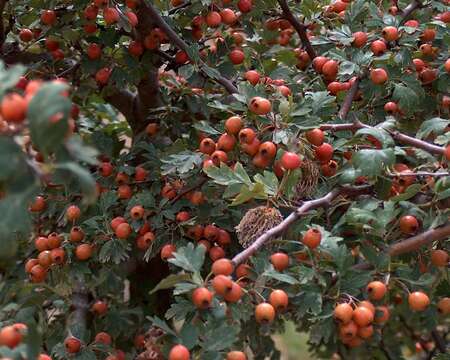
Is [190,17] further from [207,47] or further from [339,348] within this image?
[339,348]

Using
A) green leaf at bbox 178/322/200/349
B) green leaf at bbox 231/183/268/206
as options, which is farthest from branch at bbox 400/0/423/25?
green leaf at bbox 178/322/200/349

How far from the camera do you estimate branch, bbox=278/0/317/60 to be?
2.39 metres

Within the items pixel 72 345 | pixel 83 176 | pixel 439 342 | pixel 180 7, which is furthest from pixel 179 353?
pixel 439 342

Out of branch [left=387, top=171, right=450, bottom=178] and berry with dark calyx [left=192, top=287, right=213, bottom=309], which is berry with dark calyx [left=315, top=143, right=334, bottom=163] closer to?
branch [left=387, top=171, right=450, bottom=178]

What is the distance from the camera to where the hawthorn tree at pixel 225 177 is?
4.82 feet

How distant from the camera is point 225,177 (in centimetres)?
172

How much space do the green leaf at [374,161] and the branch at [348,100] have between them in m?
0.36

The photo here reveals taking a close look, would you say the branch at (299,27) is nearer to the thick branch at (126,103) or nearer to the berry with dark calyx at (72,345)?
the thick branch at (126,103)

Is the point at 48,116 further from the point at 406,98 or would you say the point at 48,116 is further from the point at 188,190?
the point at 406,98

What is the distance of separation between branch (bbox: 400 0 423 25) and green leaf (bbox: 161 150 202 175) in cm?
78

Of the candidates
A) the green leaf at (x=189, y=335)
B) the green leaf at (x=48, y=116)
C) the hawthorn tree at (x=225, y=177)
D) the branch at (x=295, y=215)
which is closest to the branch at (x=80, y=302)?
the hawthorn tree at (x=225, y=177)

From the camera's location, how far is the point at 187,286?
1.43 meters

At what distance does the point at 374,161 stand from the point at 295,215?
0.21 metres

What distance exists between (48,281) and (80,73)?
0.71 m
